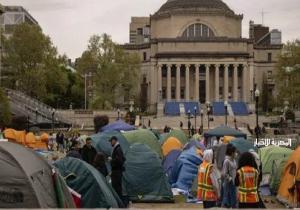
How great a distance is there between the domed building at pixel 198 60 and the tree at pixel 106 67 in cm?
1186

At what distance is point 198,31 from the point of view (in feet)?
385

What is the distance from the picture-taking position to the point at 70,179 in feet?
40.7

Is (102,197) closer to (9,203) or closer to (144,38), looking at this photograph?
(9,203)

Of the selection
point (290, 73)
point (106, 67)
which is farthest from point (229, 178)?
point (106, 67)

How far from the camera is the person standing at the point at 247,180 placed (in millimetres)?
12930

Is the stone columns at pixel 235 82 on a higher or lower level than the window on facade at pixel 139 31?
lower

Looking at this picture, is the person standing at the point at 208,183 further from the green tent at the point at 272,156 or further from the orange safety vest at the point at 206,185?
the green tent at the point at 272,156

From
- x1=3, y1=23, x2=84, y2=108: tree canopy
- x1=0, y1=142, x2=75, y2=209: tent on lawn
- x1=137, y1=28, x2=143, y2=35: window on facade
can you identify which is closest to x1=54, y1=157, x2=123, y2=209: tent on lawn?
x1=0, y1=142, x2=75, y2=209: tent on lawn

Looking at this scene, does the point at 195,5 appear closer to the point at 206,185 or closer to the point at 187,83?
the point at 187,83

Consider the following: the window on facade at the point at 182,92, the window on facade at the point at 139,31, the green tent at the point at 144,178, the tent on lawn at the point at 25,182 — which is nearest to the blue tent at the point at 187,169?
the green tent at the point at 144,178

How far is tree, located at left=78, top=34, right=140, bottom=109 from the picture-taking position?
9256 cm

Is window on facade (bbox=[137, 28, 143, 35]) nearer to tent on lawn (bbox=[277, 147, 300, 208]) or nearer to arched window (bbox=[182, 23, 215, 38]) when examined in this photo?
arched window (bbox=[182, 23, 215, 38])

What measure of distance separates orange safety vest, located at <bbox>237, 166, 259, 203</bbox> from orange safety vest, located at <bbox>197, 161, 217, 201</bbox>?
1.92 ft

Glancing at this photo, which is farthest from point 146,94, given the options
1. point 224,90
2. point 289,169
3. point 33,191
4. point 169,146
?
point 33,191
